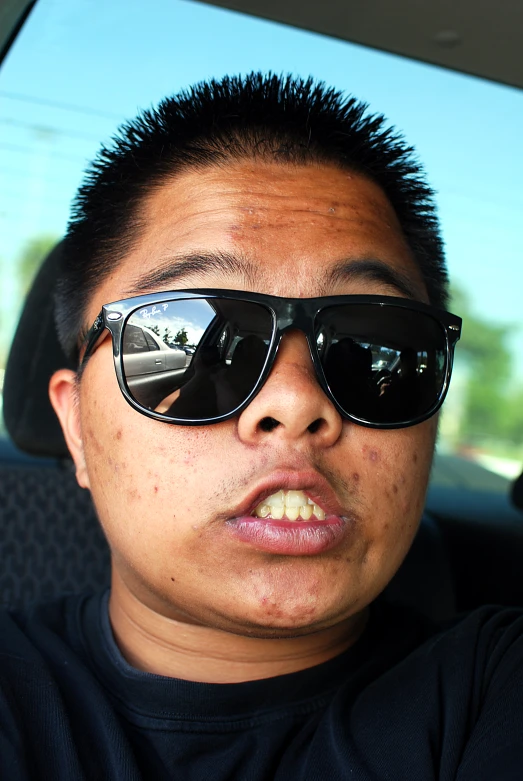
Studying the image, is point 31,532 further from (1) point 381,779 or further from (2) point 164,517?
(1) point 381,779

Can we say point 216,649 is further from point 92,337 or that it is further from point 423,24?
point 423,24

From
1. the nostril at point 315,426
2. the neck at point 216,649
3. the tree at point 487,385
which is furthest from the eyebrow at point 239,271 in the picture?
the tree at point 487,385

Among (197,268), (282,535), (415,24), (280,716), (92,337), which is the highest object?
(415,24)

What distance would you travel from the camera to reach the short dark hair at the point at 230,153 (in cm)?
166

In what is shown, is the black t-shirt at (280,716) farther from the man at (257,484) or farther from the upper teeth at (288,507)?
the upper teeth at (288,507)

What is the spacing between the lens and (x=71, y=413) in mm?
1799

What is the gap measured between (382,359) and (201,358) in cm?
32

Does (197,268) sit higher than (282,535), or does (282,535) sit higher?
(197,268)

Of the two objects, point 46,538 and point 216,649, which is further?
point 46,538

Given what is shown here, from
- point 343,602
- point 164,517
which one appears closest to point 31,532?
point 164,517

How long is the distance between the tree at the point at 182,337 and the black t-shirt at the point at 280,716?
0.61 meters

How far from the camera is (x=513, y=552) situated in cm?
319

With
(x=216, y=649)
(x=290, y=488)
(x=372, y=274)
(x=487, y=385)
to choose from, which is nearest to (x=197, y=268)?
(x=372, y=274)

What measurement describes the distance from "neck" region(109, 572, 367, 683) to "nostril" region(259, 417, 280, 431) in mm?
389
